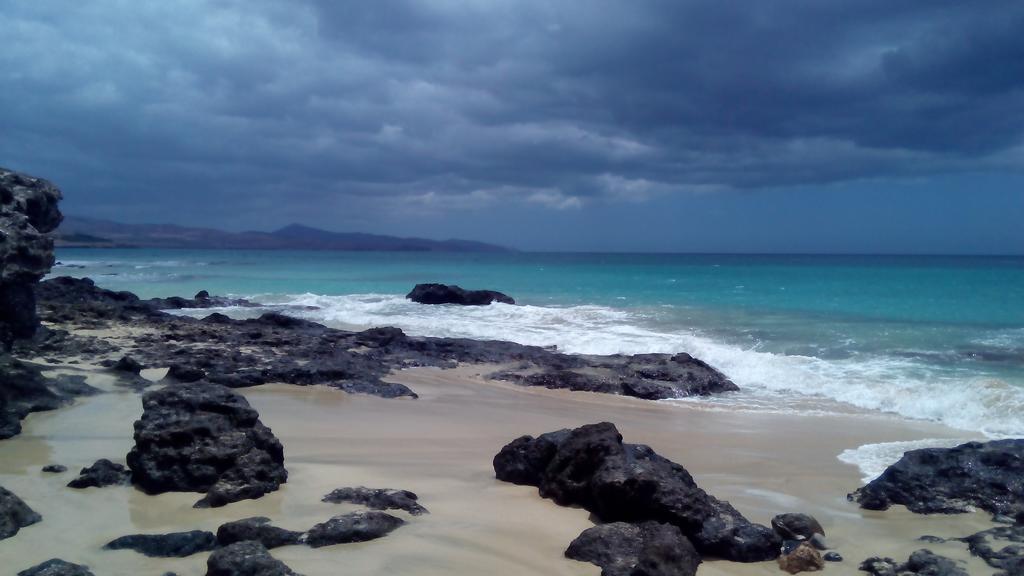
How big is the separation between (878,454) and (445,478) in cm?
483

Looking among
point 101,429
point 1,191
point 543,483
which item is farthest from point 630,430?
point 1,191

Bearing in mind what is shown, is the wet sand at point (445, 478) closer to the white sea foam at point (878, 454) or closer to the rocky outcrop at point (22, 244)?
the white sea foam at point (878, 454)

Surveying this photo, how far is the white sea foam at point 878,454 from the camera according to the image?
731cm

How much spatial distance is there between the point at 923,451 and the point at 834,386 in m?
6.09

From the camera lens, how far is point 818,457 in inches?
307

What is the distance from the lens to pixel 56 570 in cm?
376

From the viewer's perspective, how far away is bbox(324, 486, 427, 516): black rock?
534cm

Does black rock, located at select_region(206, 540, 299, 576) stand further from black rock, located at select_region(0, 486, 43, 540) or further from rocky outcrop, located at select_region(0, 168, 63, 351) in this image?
rocky outcrop, located at select_region(0, 168, 63, 351)

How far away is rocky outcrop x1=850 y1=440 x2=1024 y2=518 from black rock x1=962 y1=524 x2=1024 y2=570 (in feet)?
1.53

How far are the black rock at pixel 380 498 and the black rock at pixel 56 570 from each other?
1.87m

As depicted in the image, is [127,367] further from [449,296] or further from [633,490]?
[449,296]

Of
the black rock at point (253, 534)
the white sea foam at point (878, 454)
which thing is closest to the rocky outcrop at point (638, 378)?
the white sea foam at point (878, 454)

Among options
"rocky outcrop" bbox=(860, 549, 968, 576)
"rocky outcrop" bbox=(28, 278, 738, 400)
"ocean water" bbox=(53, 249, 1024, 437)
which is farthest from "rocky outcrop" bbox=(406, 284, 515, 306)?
"rocky outcrop" bbox=(860, 549, 968, 576)

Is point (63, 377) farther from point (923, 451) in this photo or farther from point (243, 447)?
point (923, 451)
